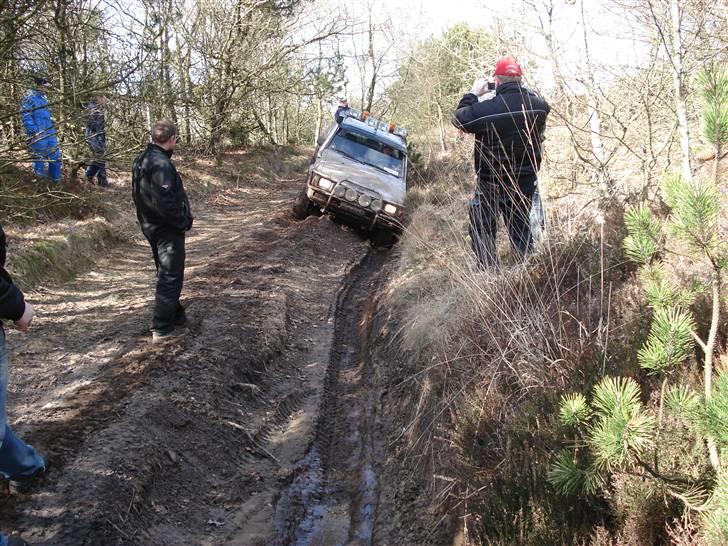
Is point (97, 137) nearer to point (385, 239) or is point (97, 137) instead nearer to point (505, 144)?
point (385, 239)

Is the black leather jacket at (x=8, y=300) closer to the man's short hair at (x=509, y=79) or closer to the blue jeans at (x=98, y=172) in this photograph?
the man's short hair at (x=509, y=79)

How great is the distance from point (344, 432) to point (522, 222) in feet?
7.51

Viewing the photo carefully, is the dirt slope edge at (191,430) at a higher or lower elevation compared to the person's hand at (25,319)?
lower

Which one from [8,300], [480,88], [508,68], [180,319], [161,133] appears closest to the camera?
[8,300]

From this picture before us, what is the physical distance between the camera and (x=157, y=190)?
15.4 feet

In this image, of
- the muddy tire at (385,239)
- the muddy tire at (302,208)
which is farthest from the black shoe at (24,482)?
the muddy tire at (302,208)

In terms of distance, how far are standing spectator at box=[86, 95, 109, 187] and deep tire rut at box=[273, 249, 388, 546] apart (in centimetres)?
409

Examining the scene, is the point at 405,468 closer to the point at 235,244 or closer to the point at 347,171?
the point at 235,244

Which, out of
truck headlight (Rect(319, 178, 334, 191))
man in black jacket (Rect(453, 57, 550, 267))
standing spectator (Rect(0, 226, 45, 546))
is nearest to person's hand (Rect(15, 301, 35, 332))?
standing spectator (Rect(0, 226, 45, 546))

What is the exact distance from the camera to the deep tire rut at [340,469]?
3.53 metres

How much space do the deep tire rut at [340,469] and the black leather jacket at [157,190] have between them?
206 cm

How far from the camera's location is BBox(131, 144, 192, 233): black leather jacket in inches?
185

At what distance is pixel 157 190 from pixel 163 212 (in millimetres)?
187

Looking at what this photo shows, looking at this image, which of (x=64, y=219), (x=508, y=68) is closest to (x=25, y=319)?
(x=508, y=68)
